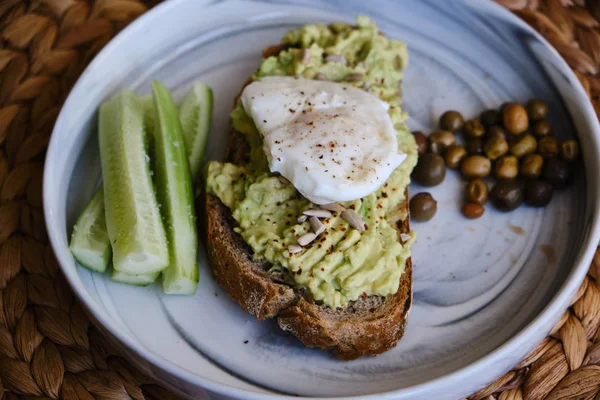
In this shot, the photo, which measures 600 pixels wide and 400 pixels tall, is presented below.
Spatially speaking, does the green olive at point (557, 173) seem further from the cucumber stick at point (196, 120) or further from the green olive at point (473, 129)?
the cucumber stick at point (196, 120)

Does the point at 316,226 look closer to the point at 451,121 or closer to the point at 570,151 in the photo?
the point at 451,121

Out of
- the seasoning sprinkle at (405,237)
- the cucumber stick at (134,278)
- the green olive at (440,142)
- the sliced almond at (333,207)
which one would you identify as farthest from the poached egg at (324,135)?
the cucumber stick at (134,278)

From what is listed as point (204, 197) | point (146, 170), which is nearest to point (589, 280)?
point (204, 197)

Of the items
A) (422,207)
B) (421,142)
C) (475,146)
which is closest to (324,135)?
(422,207)

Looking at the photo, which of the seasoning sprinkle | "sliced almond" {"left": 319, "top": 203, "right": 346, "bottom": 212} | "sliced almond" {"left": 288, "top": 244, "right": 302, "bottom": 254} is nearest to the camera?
"sliced almond" {"left": 288, "top": 244, "right": 302, "bottom": 254}

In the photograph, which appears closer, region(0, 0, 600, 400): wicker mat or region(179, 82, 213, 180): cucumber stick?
region(0, 0, 600, 400): wicker mat

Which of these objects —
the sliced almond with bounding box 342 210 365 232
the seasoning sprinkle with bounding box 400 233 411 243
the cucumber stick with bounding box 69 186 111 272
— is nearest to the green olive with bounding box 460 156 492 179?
the seasoning sprinkle with bounding box 400 233 411 243

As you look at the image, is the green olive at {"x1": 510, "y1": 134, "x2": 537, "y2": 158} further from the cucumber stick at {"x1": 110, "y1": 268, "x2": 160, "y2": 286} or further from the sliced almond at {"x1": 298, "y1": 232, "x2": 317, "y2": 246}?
the cucumber stick at {"x1": 110, "y1": 268, "x2": 160, "y2": 286}
